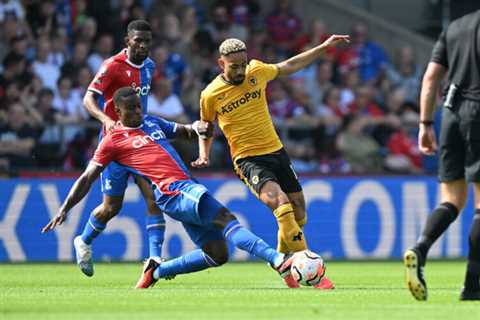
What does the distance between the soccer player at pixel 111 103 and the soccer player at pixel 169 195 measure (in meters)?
1.04

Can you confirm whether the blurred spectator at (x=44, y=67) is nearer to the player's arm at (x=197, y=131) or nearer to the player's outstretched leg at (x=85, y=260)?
the player's outstretched leg at (x=85, y=260)

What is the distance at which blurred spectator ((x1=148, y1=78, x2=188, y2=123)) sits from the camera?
17.7 meters

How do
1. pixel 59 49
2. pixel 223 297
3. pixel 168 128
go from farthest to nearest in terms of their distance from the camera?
pixel 59 49 < pixel 168 128 < pixel 223 297

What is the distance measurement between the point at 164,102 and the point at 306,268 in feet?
27.6

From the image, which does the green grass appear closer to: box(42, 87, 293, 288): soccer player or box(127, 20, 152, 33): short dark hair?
box(42, 87, 293, 288): soccer player

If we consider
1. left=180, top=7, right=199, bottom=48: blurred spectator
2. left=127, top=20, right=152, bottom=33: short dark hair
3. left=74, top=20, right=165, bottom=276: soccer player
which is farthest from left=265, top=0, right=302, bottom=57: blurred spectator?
left=127, top=20, right=152, bottom=33: short dark hair

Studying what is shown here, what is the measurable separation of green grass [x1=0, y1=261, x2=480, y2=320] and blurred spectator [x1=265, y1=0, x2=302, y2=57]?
714cm

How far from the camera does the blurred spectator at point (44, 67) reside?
709 inches

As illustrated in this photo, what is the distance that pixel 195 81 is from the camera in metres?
18.9

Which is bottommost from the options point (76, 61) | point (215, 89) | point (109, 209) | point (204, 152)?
point (76, 61)

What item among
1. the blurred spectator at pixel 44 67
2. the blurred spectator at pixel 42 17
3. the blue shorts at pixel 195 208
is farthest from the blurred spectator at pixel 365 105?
the blue shorts at pixel 195 208

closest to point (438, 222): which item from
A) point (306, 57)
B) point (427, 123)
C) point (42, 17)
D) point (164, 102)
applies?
point (427, 123)

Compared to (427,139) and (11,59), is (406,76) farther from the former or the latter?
(427,139)

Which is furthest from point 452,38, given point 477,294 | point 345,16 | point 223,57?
point 345,16
